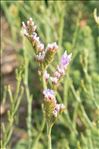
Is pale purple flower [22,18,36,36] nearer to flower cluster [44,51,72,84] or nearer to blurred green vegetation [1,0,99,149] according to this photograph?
flower cluster [44,51,72,84]

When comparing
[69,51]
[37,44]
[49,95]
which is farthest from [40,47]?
[69,51]

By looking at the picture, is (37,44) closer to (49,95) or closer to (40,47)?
(40,47)

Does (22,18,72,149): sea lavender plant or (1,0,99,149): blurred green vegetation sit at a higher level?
(1,0,99,149): blurred green vegetation

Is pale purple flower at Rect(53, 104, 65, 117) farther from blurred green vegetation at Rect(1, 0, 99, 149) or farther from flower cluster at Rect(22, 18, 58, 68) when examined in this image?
blurred green vegetation at Rect(1, 0, 99, 149)

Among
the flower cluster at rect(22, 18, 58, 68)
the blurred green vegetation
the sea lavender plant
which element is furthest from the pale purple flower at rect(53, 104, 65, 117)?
the blurred green vegetation

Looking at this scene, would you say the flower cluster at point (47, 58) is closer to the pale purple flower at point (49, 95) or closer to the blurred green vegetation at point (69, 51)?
A: the pale purple flower at point (49, 95)

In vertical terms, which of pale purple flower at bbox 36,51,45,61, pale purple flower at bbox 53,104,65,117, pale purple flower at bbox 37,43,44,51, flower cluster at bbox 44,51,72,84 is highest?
pale purple flower at bbox 37,43,44,51

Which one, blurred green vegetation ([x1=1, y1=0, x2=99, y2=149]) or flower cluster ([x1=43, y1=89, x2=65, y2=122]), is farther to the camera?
blurred green vegetation ([x1=1, y1=0, x2=99, y2=149])

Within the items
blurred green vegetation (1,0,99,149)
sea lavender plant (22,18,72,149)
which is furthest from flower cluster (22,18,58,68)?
blurred green vegetation (1,0,99,149)

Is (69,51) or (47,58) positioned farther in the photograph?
(69,51)
